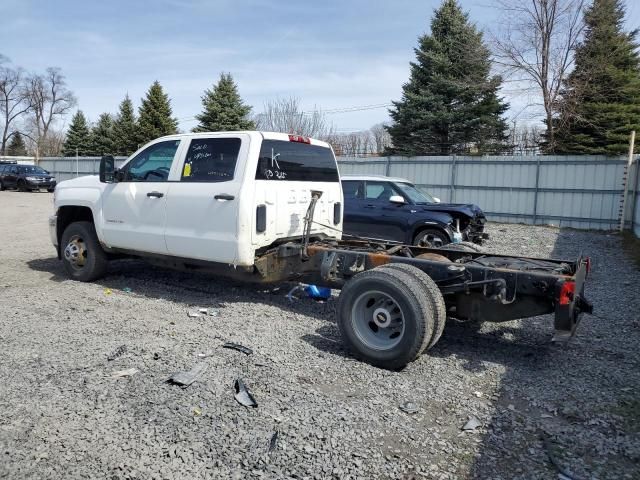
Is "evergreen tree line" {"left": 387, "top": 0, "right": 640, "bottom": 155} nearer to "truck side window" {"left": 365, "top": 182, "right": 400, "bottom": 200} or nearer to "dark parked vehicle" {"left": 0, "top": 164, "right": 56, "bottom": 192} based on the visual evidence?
"truck side window" {"left": 365, "top": 182, "right": 400, "bottom": 200}

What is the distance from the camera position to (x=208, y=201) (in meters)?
5.75

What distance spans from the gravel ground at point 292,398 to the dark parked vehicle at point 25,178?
25684 millimetres

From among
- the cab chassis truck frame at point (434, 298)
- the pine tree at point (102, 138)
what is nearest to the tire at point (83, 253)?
the cab chassis truck frame at point (434, 298)

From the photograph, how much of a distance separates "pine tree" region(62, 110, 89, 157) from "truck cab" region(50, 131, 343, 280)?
143 ft

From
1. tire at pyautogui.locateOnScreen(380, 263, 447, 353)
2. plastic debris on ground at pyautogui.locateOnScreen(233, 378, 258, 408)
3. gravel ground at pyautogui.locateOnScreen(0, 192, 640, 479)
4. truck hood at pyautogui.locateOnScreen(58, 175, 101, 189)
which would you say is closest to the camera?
gravel ground at pyautogui.locateOnScreen(0, 192, 640, 479)

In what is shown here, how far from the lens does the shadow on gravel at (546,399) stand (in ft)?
9.92

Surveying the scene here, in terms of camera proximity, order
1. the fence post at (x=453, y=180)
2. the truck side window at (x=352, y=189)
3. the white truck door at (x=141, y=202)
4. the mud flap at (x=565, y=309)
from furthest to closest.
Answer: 1. the fence post at (x=453, y=180)
2. the truck side window at (x=352, y=189)
3. the white truck door at (x=141, y=202)
4. the mud flap at (x=565, y=309)

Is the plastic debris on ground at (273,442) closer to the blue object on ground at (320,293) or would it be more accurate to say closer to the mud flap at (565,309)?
the mud flap at (565,309)

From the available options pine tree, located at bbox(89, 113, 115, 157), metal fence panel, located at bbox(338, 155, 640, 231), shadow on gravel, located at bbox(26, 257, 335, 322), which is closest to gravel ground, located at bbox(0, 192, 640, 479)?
shadow on gravel, located at bbox(26, 257, 335, 322)

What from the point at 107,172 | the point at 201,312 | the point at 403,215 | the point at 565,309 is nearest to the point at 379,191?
the point at 403,215

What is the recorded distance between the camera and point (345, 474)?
2820 millimetres

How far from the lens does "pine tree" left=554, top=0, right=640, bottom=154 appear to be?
21.0m

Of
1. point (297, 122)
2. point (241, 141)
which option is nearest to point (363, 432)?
point (241, 141)

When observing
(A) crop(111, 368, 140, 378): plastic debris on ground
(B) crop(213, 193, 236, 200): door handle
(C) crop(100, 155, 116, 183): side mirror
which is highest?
(C) crop(100, 155, 116, 183): side mirror
